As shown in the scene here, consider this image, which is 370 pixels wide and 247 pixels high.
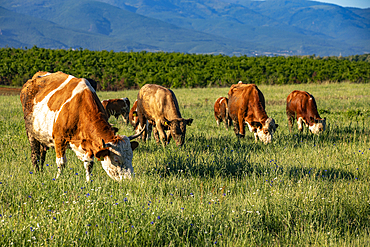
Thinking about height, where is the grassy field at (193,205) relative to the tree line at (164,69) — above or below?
below

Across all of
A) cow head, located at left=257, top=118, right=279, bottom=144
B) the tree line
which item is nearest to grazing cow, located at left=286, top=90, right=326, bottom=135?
cow head, located at left=257, top=118, right=279, bottom=144

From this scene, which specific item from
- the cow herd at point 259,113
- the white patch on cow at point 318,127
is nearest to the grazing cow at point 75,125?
the cow herd at point 259,113

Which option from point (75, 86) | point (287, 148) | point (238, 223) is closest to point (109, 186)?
point (75, 86)

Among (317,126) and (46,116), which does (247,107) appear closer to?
(317,126)

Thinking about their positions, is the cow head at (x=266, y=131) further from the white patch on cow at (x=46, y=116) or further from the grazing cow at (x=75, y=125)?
the white patch on cow at (x=46, y=116)

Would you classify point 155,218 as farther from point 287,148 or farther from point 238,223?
point 287,148

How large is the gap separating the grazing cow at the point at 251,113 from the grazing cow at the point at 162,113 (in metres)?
2.12

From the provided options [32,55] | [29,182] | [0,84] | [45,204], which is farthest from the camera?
[32,55]

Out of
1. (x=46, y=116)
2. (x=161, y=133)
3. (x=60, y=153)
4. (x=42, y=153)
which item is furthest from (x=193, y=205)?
(x=161, y=133)

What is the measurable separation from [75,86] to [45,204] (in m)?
2.20

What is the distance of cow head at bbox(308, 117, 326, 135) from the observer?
1053 cm

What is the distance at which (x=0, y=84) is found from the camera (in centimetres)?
3288

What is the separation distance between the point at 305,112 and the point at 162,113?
4.94m

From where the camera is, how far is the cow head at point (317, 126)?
1053 cm
